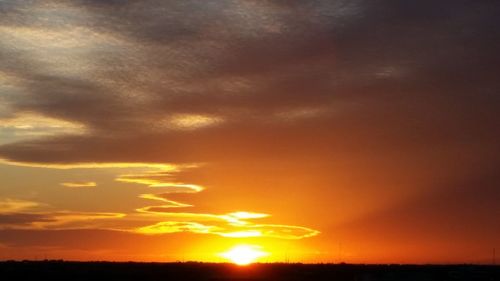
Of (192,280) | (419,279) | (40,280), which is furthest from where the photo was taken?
(192,280)

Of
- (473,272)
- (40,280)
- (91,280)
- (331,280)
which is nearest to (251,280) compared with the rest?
(331,280)

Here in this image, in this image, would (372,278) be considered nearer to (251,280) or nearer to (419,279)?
(419,279)

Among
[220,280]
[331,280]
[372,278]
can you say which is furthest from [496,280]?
[220,280]

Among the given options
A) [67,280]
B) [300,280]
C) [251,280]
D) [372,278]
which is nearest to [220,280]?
Result: [251,280]

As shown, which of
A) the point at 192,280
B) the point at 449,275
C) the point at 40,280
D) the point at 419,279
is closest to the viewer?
the point at 419,279

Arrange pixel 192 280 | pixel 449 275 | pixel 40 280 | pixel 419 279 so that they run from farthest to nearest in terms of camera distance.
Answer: pixel 192 280 < pixel 40 280 < pixel 449 275 < pixel 419 279

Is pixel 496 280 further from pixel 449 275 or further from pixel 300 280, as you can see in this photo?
pixel 300 280

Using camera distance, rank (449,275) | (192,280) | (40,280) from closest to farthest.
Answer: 1. (449,275)
2. (40,280)
3. (192,280)

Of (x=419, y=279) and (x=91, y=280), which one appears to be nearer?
(x=419, y=279)

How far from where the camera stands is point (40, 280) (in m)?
106

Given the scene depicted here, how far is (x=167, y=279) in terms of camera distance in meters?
116

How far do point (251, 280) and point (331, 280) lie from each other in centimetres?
1261

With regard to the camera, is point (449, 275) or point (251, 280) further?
point (251, 280)

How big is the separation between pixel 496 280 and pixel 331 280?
129ft
